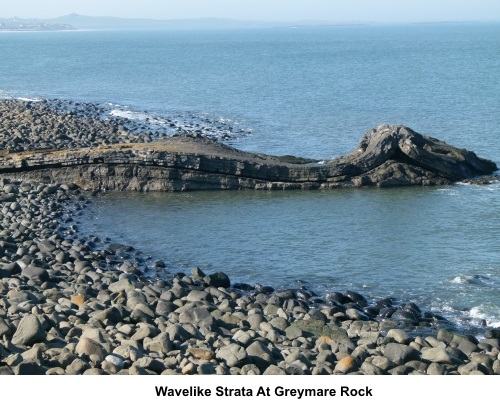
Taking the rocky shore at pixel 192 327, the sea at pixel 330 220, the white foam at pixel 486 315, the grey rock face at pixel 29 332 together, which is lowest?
the sea at pixel 330 220

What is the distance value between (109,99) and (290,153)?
1103 inches

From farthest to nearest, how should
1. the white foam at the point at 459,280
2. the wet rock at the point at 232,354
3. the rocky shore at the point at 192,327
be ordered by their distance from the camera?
the white foam at the point at 459,280
the wet rock at the point at 232,354
the rocky shore at the point at 192,327

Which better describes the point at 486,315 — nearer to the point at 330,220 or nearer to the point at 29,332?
the point at 330,220

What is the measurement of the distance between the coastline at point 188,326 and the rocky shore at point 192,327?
0.02 m

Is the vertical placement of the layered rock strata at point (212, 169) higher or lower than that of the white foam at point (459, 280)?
higher

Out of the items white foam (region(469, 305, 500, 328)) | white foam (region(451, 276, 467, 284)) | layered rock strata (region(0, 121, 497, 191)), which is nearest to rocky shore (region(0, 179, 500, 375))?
white foam (region(469, 305, 500, 328))

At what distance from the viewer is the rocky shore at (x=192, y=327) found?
11906 mm

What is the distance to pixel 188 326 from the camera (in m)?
13.8

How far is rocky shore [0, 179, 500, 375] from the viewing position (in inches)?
469

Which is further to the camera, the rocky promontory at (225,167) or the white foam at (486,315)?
the rocky promontory at (225,167)

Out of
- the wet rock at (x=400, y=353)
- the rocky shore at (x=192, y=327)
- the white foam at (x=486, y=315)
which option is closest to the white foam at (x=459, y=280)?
the white foam at (x=486, y=315)

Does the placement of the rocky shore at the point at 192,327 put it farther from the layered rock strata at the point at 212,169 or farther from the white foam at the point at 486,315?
the layered rock strata at the point at 212,169

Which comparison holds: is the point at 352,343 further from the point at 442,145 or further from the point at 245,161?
the point at 442,145

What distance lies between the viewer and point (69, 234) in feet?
72.8
